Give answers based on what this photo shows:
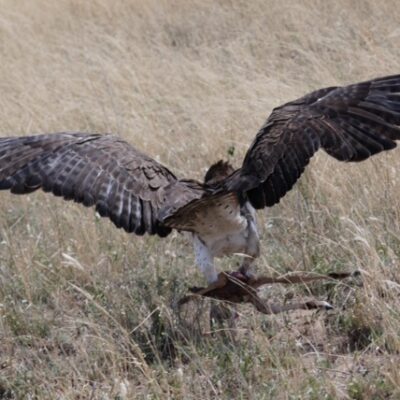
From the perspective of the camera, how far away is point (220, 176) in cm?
516

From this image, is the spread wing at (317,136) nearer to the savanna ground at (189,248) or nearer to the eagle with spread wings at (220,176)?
the eagle with spread wings at (220,176)

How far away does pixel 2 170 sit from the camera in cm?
497

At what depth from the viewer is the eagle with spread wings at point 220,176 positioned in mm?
4691

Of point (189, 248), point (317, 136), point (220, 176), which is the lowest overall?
point (189, 248)

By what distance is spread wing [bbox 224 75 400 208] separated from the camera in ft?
15.4

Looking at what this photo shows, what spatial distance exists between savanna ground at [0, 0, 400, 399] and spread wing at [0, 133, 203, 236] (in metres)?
0.34

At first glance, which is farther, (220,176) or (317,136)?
(220,176)

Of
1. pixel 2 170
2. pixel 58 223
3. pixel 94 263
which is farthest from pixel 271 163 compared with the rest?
pixel 58 223

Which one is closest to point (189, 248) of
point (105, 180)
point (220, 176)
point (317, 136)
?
point (220, 176)

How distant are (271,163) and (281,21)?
23.2 ft

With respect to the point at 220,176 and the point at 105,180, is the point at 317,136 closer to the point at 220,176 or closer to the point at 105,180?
the point at 220,176

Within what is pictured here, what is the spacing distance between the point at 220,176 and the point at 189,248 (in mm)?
1262

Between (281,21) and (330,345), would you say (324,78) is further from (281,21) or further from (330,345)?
(330,345)

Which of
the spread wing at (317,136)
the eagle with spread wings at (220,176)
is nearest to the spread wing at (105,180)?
the eagle with spread wings at (220,176)
